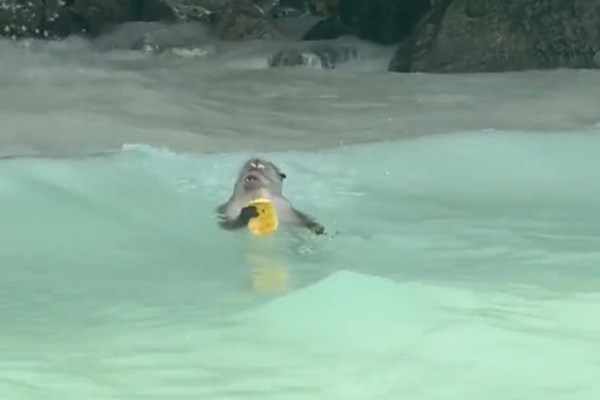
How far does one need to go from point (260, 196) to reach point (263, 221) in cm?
35

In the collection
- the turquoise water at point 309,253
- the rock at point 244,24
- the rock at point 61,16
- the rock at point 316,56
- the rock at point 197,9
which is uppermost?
the rock at point 197,9

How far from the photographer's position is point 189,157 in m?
7.32

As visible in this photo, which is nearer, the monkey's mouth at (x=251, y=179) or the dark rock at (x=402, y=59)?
the monkey's mouth at (x=251, y=179)

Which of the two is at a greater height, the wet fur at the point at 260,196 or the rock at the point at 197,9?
the rock at the point at 197,9

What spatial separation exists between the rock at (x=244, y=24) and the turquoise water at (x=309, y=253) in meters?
5.01

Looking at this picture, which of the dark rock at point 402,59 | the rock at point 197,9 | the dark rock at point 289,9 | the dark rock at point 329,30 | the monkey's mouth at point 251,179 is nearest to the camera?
the monkey's mouth at point 251,179

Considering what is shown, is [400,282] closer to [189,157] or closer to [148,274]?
[148,274]

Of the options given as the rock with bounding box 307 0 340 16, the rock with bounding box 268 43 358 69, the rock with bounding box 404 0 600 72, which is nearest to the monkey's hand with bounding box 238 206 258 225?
the rock with bounding box 404 0 600 72

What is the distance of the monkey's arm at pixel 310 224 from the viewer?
233 inches

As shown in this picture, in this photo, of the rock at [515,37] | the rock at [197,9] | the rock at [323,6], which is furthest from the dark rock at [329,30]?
the rock at [515,37]

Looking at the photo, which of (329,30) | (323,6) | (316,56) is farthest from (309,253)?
(323,6)

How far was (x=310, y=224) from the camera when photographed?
599cm

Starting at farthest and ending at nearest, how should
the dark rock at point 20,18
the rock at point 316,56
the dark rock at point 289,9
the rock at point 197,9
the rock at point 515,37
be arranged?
the dark rock at point 289,9 < the rock at point 197,9 < the dark rock at point 20,18 < the rock at point 316,56 < the rock at point 515,37

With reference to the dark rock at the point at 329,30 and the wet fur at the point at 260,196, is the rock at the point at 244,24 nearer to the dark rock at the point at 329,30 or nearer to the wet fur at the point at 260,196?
the dark rock at the point at 329,30
